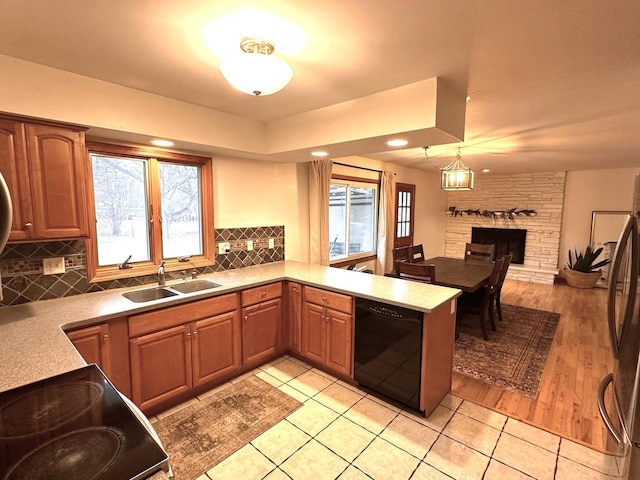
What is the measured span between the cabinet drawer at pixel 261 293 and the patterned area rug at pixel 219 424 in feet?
2.26

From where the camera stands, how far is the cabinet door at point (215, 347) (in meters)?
2.39

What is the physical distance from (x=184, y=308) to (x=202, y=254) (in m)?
0.85

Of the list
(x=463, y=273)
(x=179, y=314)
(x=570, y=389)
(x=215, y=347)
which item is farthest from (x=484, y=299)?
Answer: (x=179, y=314)

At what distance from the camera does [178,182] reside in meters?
2.88

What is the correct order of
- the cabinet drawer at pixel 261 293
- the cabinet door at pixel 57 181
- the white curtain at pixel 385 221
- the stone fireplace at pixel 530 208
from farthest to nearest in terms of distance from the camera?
the stone fireplace at pixel 530 208, the white curtain at pixel 385 221, the cabinet drawer at pixel 261 293, the cabinet door at pixel 57 181

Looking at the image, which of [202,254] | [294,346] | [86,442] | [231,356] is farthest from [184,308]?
Answer: [86,442]

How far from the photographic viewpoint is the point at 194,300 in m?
2.34

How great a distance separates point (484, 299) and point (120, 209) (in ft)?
12.2

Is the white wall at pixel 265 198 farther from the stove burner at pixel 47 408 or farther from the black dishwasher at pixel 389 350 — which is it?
the stove burner at pixel 47 408

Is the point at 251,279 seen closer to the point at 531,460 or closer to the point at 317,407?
the point at 317,407

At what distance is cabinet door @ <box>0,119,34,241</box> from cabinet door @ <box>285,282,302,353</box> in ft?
6.16

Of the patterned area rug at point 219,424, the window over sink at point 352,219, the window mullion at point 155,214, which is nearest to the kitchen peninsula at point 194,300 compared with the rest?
the patterned area rug at point 219,424

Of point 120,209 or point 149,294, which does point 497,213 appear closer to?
point 149,294

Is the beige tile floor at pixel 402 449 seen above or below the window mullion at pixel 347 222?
below
